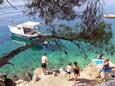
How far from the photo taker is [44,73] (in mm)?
16922

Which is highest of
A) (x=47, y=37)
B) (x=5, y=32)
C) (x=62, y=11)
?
(x=62, y=11)

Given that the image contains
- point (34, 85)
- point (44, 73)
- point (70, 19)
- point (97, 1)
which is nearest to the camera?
point (97, 1)

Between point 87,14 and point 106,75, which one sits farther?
point 106,75

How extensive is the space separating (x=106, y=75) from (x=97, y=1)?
6232mm

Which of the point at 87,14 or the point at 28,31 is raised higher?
the point at 87,14

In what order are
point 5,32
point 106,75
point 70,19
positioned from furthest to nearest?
point 5,32 < point 106,75 < point 70,19

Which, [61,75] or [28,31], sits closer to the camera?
[61,75]

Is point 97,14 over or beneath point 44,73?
over

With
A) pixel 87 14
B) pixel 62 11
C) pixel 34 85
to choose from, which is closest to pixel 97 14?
pixel 87 14

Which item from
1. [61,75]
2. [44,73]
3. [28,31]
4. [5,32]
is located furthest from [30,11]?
[5,32]

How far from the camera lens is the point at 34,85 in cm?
1542

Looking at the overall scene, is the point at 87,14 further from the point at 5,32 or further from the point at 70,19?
the point at 5,32

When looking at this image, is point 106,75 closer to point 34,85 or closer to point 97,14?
point 34,85

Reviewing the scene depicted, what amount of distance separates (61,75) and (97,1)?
7.66 m
